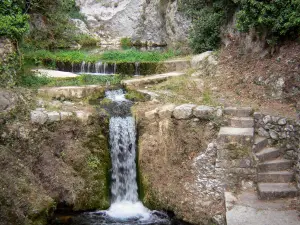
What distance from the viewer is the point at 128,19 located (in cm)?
2320

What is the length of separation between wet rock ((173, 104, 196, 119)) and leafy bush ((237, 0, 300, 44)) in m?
2.69

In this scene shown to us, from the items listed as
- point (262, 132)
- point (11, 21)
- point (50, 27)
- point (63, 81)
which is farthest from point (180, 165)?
point (50, 27)

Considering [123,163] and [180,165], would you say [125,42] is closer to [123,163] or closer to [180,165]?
[123,163]

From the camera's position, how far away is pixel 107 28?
23.3 metres

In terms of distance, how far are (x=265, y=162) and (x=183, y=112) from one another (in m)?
1.97

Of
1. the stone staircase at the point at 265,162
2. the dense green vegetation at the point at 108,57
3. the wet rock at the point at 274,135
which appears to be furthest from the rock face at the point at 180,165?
the dense green vegetation at the point at 108,57

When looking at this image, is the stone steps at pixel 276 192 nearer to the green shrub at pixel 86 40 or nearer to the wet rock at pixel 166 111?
the wet rock at pixel 166 111

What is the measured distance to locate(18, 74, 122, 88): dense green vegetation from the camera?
32.8ft

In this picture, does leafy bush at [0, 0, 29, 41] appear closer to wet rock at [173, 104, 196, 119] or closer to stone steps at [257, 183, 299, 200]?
wet rock at [173, 104, 196, 119]

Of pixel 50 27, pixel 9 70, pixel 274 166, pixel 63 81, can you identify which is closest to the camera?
pixel 274 166

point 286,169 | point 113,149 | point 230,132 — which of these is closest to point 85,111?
point 113,149

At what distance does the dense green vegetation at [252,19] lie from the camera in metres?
8.45

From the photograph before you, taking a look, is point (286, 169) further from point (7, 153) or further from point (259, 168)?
point (7, 153)

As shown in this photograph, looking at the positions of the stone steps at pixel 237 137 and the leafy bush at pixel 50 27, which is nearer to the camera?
the stone steps at pixel 237 137
